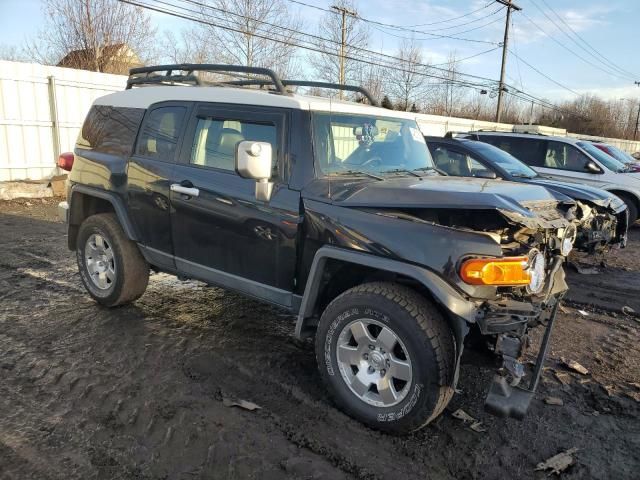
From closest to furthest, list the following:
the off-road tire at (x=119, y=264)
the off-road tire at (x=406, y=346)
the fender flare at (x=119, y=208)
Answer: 1. the off-road tire at (x=406, y=346)
2. the fender flare at (x=119, y=208)
3. the off-road tire at (x=119, y=264)

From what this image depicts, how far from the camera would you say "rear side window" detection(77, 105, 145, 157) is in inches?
178

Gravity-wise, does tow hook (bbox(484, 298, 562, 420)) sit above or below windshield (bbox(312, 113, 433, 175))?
below

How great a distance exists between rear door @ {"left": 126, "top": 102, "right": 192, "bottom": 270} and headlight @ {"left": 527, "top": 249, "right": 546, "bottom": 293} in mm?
2831

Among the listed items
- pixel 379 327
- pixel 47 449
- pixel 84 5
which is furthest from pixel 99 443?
pixel 84 5

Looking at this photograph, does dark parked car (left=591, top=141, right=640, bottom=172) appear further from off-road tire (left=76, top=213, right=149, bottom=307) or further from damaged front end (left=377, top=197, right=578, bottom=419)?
off-road tire (left=76, top=213, right=149, bottom=307)

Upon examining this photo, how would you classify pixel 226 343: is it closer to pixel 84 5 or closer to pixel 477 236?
pixel 477 236

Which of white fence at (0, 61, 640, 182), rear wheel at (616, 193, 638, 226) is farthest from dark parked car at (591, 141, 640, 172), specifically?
white fence at (0, 61, 640, 182)

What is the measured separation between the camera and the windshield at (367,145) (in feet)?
11.6

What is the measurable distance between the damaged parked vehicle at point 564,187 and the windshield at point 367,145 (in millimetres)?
1302

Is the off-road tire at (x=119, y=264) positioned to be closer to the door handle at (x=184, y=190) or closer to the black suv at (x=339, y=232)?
the black suv at (x=339, y=232)

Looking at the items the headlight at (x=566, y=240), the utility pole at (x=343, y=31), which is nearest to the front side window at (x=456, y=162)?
the headlight at (x=566, y=240)

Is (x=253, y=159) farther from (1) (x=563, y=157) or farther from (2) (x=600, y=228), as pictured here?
(1) (x=563, y=157)

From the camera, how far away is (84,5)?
19281mm

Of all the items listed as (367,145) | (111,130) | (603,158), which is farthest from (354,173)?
(603,158)
